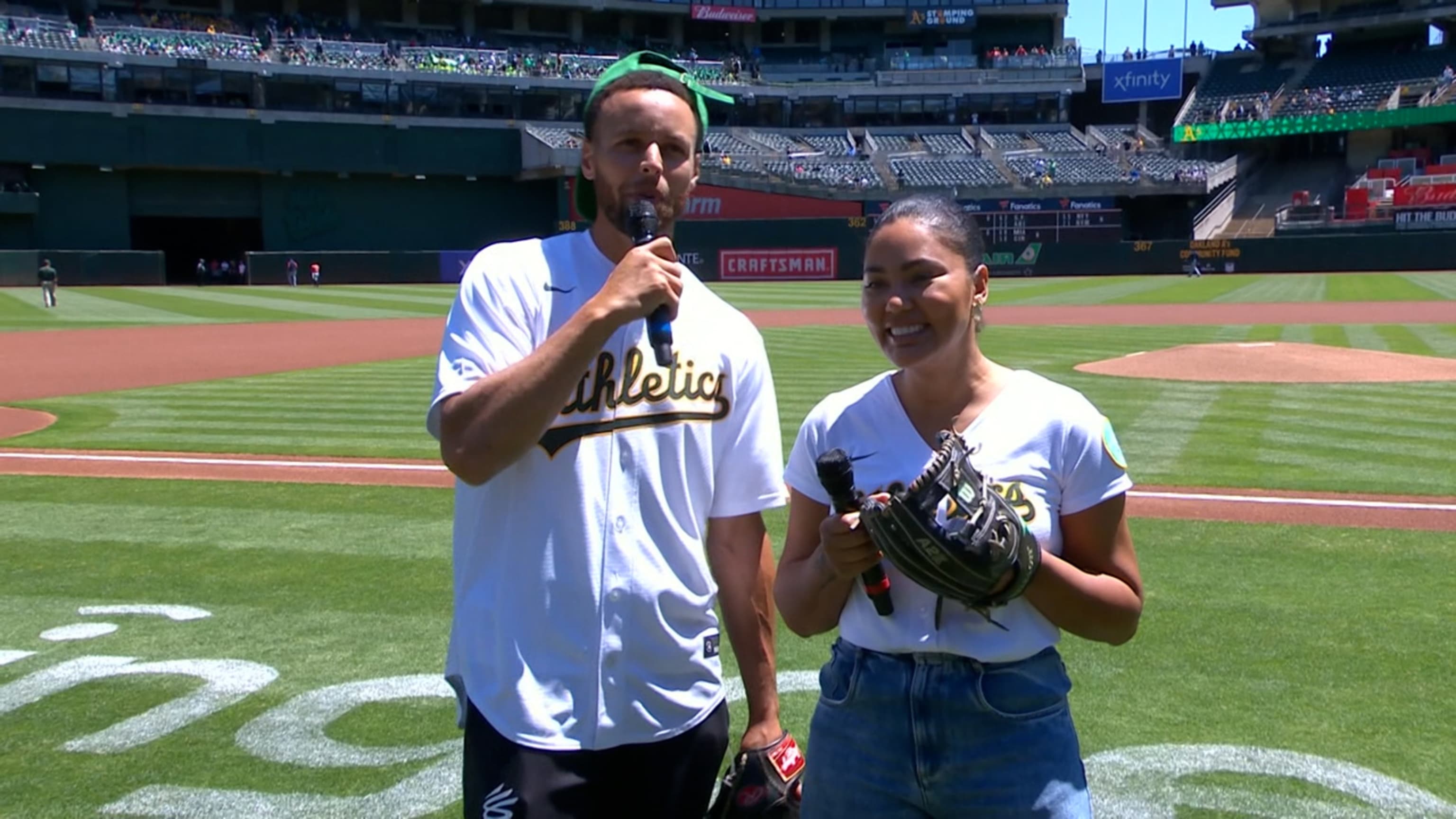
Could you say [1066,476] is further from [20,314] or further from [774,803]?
[20,314]

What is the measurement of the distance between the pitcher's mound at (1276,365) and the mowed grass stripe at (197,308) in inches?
858

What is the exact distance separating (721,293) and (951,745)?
39.6 meters

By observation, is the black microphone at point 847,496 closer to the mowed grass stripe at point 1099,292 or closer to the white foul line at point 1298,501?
the white foul line at point 1298,501

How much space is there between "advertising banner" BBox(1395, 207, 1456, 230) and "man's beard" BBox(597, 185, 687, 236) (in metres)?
53.9

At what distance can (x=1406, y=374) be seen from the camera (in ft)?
53.6

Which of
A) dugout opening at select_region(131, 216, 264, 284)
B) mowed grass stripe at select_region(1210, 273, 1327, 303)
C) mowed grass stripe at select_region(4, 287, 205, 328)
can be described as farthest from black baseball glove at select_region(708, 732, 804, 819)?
dugout opening at select_region(131, 216, 264, 284)

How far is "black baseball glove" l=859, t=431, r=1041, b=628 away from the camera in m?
2.30

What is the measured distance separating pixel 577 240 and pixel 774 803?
52.6 inches

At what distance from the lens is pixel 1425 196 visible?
164 ft

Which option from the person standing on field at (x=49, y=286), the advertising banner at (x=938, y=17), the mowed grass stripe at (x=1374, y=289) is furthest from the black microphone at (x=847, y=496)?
the advertising banner at (x=938, y=17)

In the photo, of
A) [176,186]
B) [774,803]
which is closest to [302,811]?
[774,803]

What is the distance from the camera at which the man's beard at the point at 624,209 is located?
2658 mm

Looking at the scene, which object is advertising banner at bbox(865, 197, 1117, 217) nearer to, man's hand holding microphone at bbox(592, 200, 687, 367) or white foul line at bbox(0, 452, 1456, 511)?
white foul line at bbox(0, 452, 1456, 511)

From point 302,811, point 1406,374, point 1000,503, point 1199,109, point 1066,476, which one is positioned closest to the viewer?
point 1000,503
